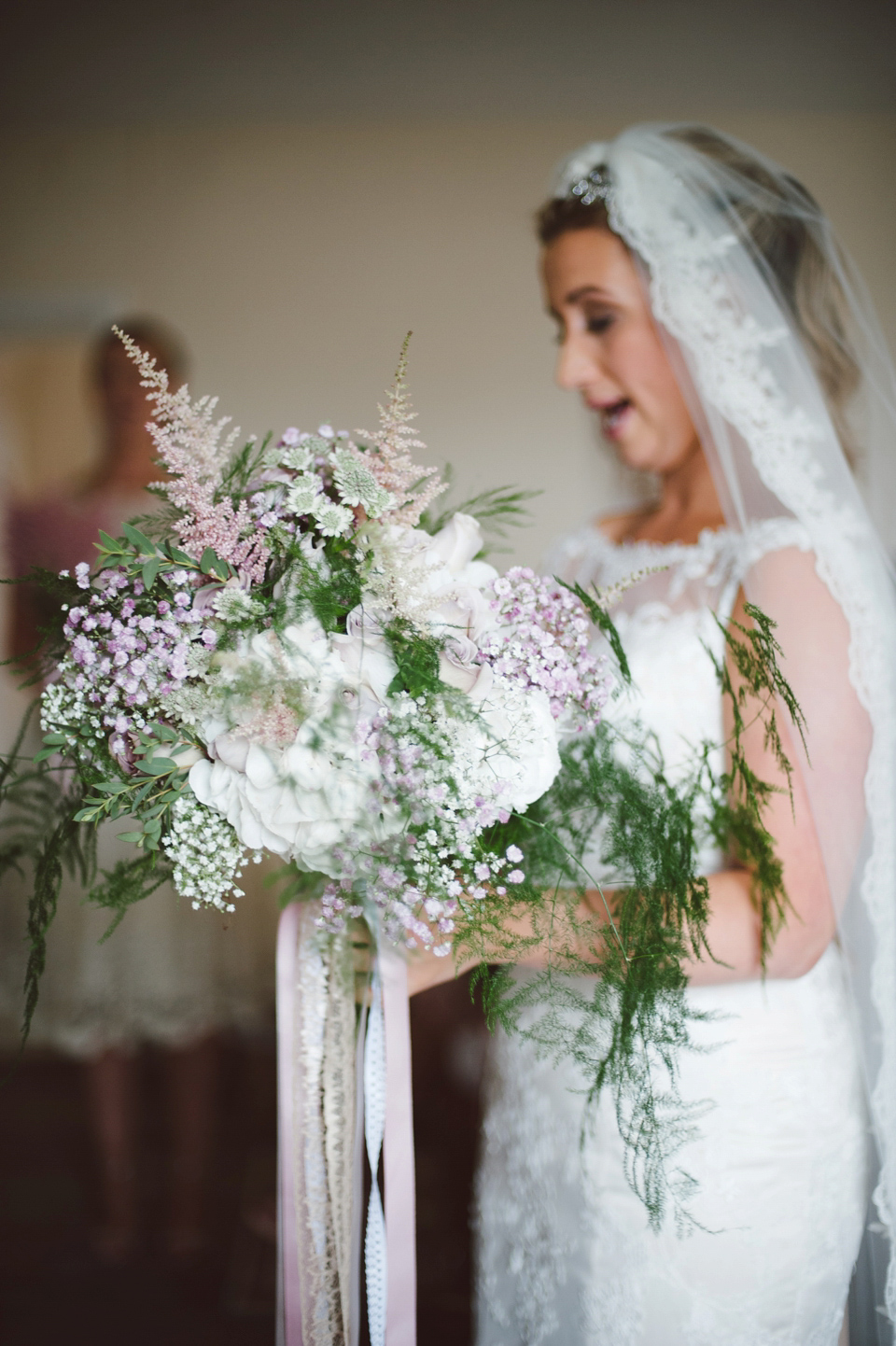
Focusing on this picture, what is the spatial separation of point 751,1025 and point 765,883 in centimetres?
25

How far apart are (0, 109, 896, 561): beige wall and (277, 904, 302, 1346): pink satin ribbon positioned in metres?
2.48

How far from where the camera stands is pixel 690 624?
1.16m

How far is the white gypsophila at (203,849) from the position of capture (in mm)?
760

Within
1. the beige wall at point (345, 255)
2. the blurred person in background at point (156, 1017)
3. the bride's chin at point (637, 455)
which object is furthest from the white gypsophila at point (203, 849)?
the beige wall at point (345, 255)

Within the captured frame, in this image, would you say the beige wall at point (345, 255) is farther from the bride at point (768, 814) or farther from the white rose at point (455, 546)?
the white rose at point (455, 546)

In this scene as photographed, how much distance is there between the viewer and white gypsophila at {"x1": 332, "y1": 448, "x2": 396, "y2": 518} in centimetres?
73

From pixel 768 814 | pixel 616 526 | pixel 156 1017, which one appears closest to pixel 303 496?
pixel 768 814

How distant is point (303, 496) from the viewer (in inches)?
28.6

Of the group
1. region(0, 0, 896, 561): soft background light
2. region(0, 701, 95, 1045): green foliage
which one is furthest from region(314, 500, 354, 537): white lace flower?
region(0, 0, 896, 561): soft background light

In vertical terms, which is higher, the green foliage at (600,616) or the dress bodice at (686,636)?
the dress bodice at (686,636)

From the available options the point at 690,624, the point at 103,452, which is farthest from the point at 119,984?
the point at 690,624

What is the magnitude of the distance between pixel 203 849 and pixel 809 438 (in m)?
0.92

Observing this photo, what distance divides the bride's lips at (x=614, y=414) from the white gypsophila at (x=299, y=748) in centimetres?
81

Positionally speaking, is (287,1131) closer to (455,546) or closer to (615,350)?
(455,546)
